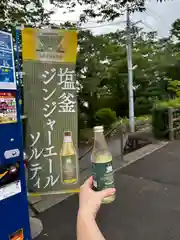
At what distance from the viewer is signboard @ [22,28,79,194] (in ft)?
7.63

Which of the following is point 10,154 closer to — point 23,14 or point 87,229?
point 87,229

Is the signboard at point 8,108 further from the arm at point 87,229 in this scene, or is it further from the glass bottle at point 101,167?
the arm at point 87,229

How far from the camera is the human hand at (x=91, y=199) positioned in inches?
34.0

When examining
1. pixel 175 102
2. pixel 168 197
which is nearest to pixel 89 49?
pixel 175 102

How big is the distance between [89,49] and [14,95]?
6970 millimetres

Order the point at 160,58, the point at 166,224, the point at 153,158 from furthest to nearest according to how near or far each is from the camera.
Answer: the point at 160,58, the point at 153,158, the point at 166,224

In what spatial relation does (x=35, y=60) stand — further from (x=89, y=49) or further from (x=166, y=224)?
(x=89, y=49)

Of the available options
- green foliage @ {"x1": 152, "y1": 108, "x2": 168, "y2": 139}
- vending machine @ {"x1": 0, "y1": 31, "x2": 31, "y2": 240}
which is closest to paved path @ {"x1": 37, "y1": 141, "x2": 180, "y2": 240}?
vending machine @ {"x1": 0, "y1": 31, "x2": 31, "y2": 240}

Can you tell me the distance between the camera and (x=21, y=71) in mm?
2459

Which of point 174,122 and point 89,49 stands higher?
point 89,49

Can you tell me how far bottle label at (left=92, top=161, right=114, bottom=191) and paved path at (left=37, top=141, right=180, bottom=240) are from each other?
1768mm

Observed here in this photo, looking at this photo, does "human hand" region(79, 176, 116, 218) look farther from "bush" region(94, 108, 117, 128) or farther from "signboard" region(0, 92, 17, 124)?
"bush" region(94, 108, 117, 128)

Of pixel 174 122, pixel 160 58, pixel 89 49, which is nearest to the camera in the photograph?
pixel 174 122

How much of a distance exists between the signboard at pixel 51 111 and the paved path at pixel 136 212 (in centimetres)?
52
